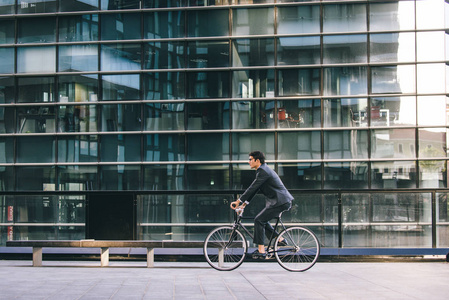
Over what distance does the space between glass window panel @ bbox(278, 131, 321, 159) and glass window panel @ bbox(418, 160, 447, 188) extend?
2.50m

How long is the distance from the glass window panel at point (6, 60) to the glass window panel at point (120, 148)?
10.4ft

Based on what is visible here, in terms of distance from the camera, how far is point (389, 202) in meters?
12.4

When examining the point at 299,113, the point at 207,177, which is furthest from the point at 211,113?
the point at 299,113

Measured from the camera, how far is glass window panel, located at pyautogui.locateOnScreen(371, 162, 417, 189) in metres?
13.0

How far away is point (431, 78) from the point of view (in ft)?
42.9

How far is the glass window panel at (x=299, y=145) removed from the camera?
521 inches

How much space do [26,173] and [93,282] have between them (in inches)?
267

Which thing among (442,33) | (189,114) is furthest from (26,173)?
(442,33)

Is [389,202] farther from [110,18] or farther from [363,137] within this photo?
[110,18]

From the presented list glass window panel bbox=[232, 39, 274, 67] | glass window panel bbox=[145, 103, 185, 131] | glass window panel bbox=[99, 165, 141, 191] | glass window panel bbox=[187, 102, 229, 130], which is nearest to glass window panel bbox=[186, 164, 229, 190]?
glass window panel bbox=[187, 102, 229, 130]

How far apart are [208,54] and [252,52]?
1114 millimetres

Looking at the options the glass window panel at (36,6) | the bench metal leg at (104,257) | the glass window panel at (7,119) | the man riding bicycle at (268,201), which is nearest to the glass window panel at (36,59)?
the glass window panel at (36,6)

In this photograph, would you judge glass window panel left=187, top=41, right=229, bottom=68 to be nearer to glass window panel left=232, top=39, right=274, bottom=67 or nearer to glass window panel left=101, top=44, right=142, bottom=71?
glass window panel left=232, top=39, right=274, bottom=67

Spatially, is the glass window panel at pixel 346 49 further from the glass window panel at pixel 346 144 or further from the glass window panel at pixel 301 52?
the glass window panel at pixel 346 144
